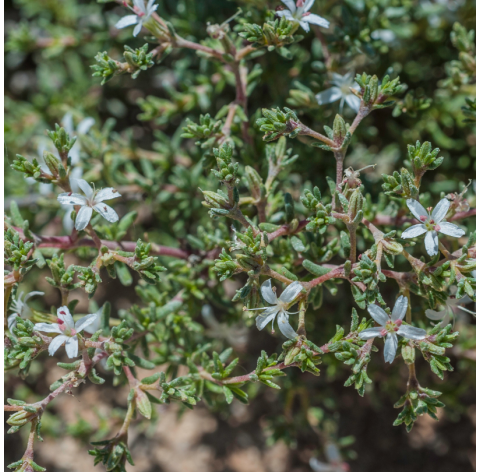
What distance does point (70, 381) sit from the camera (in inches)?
103

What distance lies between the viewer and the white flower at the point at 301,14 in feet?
9.16

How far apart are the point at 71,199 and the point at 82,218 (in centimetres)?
11

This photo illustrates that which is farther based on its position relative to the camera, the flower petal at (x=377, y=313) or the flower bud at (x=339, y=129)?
the flower bud at (x=339, y=129)

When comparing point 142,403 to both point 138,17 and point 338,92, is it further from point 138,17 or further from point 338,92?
point 338,92

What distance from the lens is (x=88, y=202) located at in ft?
9.15

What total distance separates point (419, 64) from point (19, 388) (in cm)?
469

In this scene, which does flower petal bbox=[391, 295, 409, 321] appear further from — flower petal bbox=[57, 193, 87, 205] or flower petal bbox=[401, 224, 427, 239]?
flower petal bbox=[57, 193, 87, 205]

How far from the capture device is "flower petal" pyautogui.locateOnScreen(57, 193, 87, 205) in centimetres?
268

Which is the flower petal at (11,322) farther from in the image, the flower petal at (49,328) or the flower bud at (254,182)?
the flower bud at (254,182)

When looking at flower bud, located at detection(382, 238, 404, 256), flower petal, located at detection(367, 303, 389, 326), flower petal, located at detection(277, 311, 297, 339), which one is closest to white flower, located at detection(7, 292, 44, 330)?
flower petal, located at detection(277, 311, 297, 339)

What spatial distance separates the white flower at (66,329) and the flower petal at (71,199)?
0.55m

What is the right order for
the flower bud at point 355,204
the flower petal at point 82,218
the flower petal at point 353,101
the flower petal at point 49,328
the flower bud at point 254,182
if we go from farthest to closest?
the flower petal at point 353,101
the flower bud at point 254,182
the flower petal at point 82,218
the flower petal at point 49,328
the flower bud at point 355,204

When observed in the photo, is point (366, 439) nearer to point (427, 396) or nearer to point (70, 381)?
point (427, 396)

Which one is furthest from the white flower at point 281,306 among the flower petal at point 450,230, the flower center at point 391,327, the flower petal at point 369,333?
the flower petal at point 450,230
